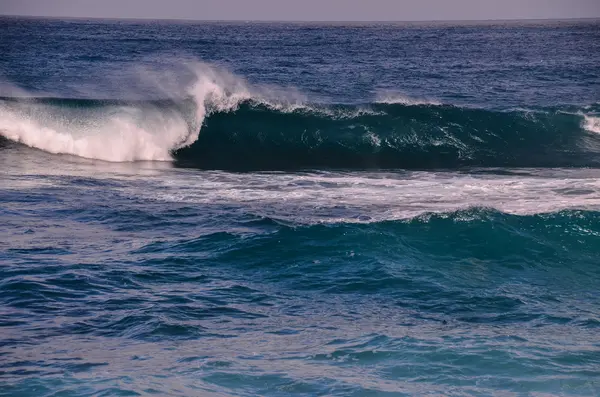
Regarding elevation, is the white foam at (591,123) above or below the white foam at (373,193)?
above

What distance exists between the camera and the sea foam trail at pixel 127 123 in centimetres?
2231

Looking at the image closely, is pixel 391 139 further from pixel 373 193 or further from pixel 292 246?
pixel 292 246

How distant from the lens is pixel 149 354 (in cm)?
802

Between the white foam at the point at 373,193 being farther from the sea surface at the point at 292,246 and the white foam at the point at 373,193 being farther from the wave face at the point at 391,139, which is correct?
the wave face at the point at 391,139

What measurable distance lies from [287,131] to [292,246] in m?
13.0

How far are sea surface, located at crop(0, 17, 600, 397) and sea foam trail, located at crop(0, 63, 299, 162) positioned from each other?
80 mm

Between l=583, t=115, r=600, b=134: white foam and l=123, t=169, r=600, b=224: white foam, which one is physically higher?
l=583, t=115, r=600, b=134: white foam

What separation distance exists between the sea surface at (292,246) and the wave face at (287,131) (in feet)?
0.28

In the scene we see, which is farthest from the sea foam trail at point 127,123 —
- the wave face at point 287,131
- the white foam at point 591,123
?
the white foam at point 591,123

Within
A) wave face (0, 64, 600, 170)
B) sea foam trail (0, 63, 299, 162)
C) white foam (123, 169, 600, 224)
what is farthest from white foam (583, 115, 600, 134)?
sea foam trail (0, 63, 299, 162)

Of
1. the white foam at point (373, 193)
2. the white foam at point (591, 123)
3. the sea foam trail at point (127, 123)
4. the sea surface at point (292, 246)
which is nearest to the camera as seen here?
the sea surface at point (292, 246)

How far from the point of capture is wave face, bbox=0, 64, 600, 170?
2238cm

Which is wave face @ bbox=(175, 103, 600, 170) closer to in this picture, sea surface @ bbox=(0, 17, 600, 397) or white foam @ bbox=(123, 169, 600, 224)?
sea surface @ bbox=(0, 17, 600, 397)

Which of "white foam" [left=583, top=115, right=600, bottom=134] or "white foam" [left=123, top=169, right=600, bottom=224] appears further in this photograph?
"white foam" [left=583, top=115, right=600, bottom=134]
